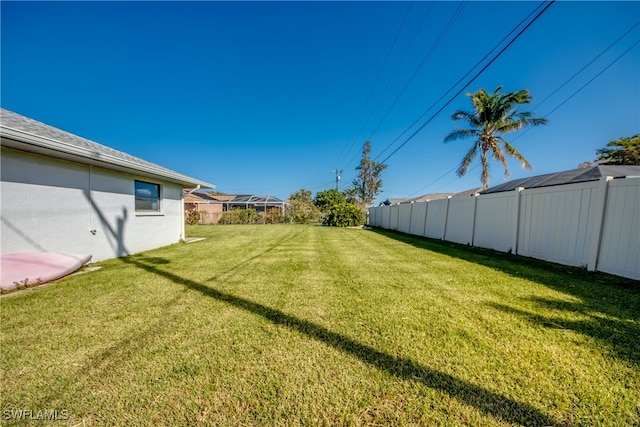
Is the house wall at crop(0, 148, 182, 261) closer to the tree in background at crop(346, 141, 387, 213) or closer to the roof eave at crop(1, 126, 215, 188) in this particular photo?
the roof eave at crop(1, 126, 215, 188)

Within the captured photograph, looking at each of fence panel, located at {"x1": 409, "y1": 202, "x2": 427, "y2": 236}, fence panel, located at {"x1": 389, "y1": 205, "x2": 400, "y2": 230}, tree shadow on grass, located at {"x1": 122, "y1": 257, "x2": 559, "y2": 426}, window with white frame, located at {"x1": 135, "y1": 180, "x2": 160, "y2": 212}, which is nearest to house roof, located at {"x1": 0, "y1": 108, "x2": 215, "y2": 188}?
window with white frame, located at {"x1": 135, "y1": 180, "x2": 160, "y2": 212}

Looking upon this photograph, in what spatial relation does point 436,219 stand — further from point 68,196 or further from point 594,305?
point 68,196

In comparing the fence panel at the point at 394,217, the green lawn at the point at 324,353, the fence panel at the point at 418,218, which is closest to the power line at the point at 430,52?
the fence panel at the point at 418,218

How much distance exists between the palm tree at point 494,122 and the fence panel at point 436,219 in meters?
7.67

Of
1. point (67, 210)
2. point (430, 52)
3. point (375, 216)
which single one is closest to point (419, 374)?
point (67, 210)

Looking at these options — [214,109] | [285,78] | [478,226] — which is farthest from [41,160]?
[214,109]

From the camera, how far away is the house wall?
4207 millimetres

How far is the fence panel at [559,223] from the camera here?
4.62 m

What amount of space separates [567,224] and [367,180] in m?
28.6

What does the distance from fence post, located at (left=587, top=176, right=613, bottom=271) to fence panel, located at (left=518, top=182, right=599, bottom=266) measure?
5 cm

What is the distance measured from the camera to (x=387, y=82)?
13.5m

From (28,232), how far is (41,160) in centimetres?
139

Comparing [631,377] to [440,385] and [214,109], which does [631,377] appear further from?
[214,109]

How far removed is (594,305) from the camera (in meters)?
2.96
